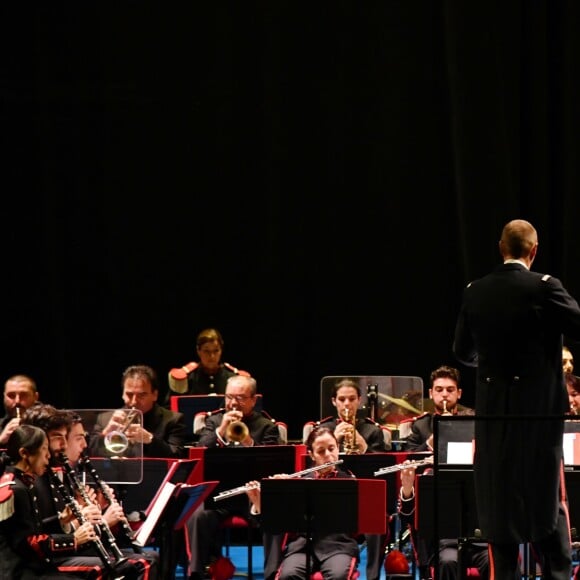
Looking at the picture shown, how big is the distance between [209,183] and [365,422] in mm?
3454

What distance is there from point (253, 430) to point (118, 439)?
1.85 metres

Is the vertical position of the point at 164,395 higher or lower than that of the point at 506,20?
lower

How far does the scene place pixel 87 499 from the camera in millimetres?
7328

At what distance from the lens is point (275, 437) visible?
9562 millimetres

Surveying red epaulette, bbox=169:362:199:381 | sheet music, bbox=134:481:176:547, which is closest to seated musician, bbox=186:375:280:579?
red epaulette, bbox=169:362:199:381

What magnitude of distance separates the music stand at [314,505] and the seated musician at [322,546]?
52cm

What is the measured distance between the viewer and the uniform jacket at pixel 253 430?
937cm

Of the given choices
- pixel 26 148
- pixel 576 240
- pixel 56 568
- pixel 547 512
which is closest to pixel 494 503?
pixel 547 512

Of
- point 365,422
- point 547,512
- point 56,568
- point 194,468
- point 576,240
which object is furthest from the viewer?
point 576,240

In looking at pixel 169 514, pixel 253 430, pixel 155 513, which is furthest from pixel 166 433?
pixel 155 513

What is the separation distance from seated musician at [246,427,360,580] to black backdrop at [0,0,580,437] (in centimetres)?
333

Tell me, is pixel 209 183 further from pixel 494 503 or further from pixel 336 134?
pixel 494 503

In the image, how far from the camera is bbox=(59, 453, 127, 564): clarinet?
7241 mm

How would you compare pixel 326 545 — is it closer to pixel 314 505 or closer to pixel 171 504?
pixel 314 505
